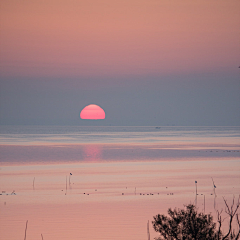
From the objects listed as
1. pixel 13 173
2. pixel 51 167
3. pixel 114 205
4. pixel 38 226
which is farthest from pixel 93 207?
pixel 51 167

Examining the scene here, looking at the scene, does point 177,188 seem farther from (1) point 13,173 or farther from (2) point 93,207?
(1) point 13,173

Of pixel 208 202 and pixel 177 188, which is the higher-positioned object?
pixel 177 188

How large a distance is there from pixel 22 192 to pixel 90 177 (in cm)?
1205

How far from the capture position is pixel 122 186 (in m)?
40.6

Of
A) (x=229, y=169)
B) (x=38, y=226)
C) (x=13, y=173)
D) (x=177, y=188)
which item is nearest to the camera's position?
(x=38, y=226)

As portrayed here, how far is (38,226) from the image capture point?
25.2 m

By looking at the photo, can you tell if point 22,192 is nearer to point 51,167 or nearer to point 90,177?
point 90,177

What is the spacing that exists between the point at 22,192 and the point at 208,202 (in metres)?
15.2

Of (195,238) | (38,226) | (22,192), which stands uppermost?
(22,192)

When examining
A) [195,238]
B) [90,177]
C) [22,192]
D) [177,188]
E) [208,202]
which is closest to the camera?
[195,238]

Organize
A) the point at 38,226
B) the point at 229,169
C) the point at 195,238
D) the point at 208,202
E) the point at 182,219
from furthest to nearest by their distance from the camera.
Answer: the point at 229,169 < the point at 208,202 < the point at 38,226 < the point at 182,219 < the point at 195,238

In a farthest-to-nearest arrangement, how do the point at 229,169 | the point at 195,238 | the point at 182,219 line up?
1. the point at 229,169
2. the point at 182,219
3. the point at 195,238

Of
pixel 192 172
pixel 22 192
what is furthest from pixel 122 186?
pixel 192 172

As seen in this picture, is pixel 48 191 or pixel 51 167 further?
pixel 51 167
